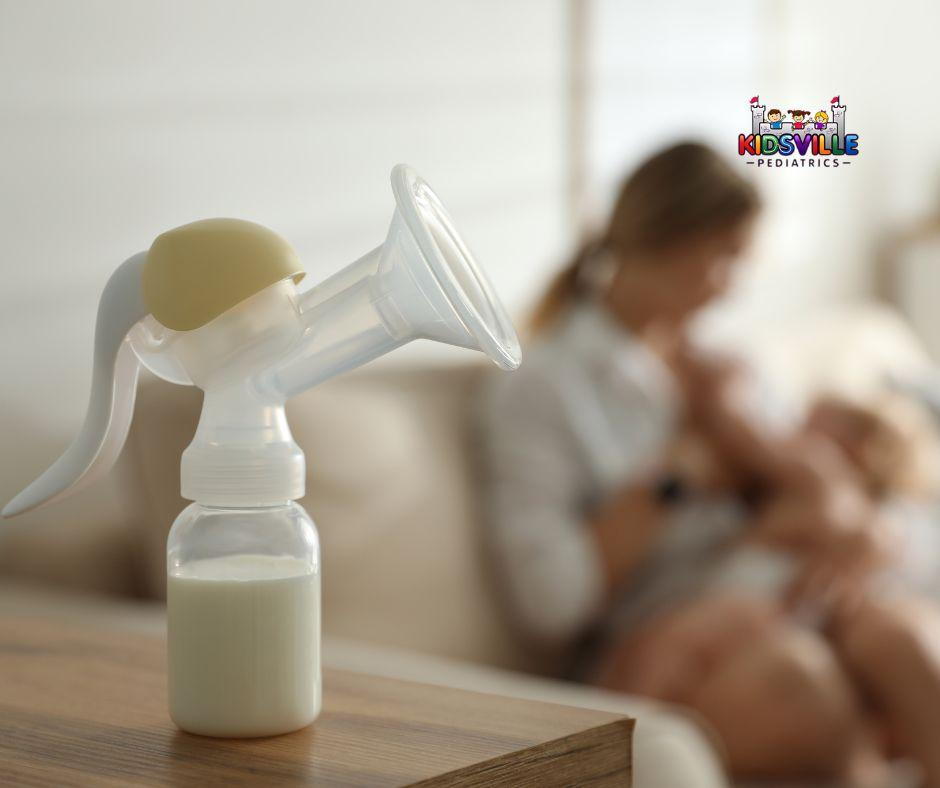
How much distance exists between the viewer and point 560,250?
2609mm

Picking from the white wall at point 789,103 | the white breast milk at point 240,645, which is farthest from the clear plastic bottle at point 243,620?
the white wall at point 789,103

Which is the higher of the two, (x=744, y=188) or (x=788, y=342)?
(x=744, y=188)

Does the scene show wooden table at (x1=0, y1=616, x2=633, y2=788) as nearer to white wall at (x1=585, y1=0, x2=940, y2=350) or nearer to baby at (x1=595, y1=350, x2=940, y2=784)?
baby at (x1=595, y1=350, x2=940, y2=784)

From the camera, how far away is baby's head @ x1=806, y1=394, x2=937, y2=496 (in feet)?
6.58

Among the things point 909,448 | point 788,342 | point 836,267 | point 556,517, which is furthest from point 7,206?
point 836,267

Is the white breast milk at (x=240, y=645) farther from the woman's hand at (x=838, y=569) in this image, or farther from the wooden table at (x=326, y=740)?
the woman's hand at (x=838, y=569)

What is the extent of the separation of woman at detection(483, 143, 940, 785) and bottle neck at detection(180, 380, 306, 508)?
1174mm

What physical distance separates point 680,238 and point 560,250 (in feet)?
2.52

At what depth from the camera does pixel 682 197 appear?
72.5 inches

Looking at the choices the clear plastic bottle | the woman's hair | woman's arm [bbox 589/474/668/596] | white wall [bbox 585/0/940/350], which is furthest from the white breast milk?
white wall [bbox 585/0/940/350]

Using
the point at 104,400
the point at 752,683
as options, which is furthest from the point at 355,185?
the point at 104,400

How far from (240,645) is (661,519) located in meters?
1.33

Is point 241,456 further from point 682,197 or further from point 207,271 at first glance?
point 682,197

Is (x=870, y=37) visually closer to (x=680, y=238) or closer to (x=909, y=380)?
(x=909, y=380)
